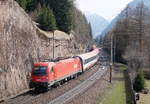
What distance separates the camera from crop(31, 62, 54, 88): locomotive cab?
121ft

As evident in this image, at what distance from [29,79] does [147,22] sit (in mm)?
33377

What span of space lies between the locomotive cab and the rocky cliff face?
187 cm

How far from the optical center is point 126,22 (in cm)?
7475

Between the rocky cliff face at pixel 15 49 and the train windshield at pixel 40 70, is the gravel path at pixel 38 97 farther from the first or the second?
the train windshield at pixel 40 70

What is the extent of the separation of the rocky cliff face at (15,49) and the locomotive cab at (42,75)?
6.14 feet

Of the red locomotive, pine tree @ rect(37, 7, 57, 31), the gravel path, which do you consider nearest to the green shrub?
the gravel path

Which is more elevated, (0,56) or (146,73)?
(0,56)

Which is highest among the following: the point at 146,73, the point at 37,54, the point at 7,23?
the point at 7,23

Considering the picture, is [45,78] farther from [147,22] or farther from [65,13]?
[65,13]

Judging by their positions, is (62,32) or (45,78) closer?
(45,78)

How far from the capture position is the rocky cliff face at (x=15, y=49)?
34.8m

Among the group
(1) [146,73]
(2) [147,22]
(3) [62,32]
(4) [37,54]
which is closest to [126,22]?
(2) [147,22]

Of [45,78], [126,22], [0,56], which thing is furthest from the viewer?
[126,22]

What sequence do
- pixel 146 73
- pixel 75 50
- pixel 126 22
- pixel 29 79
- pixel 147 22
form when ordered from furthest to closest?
pixel 75 50 < pixel 126 22 < pixel 147 22 < pixel 146 73 < pixel 29 79
